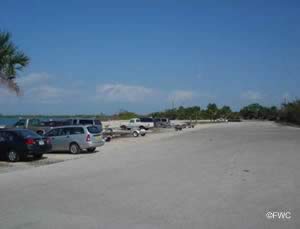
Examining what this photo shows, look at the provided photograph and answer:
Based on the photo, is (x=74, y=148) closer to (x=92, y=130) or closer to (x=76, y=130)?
(x=76, y=130)

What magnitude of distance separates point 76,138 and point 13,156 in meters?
5.00

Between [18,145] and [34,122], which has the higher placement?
[34,122]

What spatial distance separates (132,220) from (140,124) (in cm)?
5777

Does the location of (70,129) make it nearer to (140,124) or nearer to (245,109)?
(140,124)

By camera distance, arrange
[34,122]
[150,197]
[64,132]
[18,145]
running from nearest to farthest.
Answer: [150,197]
[18,145]
[64,132]
[34,122]

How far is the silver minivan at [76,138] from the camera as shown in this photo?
77.7 feet

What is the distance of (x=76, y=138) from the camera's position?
23781mm

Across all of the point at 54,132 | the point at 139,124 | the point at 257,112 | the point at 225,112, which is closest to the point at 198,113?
the point at 225,112

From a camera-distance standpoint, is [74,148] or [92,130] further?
[92,130]

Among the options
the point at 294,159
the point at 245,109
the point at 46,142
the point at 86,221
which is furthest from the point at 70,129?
the point at 245,109

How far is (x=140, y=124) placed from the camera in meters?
65.4

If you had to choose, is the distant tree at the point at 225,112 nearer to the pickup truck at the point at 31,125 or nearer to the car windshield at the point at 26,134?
the pickup truck at the point at 31,125

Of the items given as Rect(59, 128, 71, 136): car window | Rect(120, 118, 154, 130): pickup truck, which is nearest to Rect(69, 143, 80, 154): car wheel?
Rect(59, 128, 71, 136): car window

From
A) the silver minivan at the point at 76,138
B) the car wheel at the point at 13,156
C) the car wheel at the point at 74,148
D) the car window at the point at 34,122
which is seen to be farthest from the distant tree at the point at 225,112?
the car wheel at the point at 13,156
